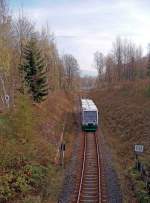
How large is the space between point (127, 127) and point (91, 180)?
20.2 m

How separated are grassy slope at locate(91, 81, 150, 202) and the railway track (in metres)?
1.48

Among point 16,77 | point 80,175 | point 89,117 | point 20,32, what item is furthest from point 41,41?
point 80,175

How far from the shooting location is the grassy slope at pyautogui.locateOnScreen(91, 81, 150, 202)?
2777 cm

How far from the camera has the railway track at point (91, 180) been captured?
64.5ft

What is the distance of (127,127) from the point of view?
42281 millimetres

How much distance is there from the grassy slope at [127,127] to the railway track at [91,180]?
58.1 inches

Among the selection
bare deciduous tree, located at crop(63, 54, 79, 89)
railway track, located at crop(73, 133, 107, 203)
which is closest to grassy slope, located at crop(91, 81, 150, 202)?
railway track, located at crop(73, 133, 107, 203)

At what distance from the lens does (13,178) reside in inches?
796

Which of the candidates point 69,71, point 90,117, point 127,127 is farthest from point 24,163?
point 69,71

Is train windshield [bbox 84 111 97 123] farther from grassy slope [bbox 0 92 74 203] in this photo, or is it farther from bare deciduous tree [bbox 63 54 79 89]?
bare deciduous tree [bbox 63 54 79 89]

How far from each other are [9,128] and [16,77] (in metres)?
19.8

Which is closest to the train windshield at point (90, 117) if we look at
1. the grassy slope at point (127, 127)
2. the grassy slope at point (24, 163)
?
the grassy slope at point (127, 127)

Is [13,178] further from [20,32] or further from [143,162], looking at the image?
[20,32]

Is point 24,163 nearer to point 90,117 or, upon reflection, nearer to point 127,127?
point 90,117
